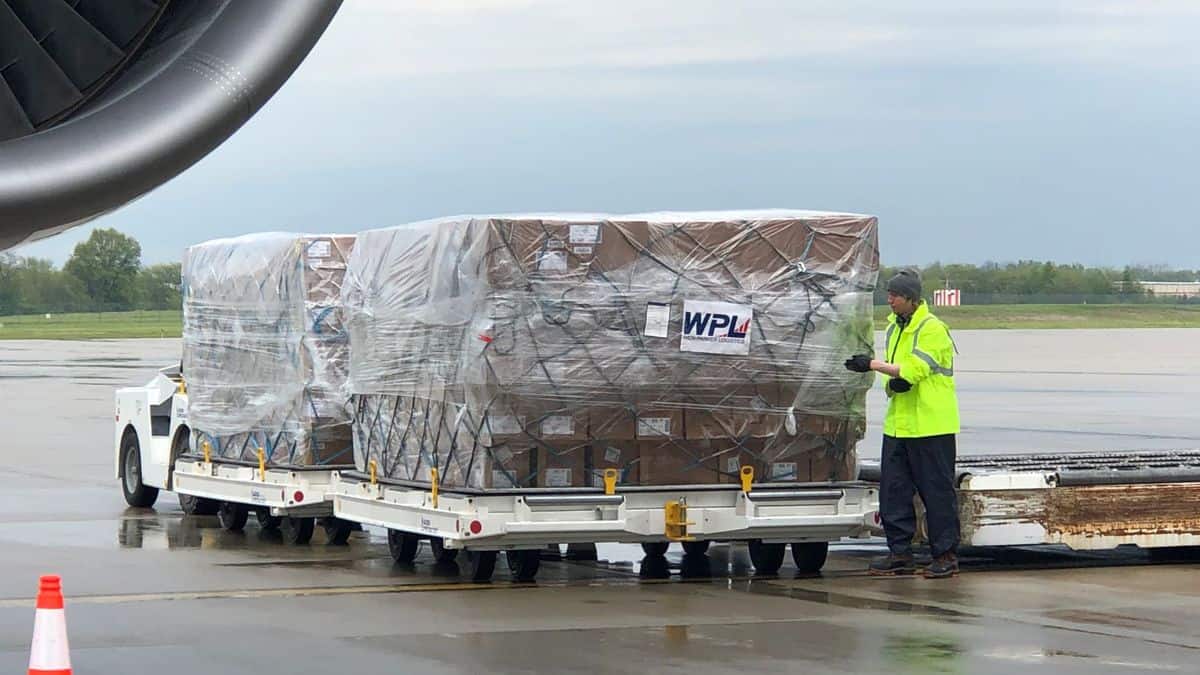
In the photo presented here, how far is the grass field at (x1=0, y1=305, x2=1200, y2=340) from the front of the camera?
91000 millimetres

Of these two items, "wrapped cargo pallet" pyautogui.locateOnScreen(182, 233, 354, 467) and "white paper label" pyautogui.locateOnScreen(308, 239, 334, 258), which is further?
"white paper label" pyautogui.locateOnScreen(308, 239, 334, 258)

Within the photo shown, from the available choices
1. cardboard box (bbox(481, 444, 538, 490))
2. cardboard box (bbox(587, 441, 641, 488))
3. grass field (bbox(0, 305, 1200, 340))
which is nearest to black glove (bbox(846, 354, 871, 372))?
cardboard box (bbox(587, 441, 641, 488))

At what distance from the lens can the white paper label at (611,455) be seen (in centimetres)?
1181

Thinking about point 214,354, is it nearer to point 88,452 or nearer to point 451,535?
point 451,535

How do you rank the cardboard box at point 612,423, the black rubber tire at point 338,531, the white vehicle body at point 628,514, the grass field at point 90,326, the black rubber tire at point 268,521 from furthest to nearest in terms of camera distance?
the grass field at point 90,326
the black rubber tire at point 268,521
the black rubber tire at point 338,531
the cardboard box at point 612,423
the white vehicle body at point 628,514

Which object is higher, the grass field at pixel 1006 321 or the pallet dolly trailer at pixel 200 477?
the grass field at pixel 1006 321

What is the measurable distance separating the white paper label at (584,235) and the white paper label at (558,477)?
1370mm

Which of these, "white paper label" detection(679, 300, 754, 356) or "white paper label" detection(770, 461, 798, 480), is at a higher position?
"white paper label" detection(679, 300, 754, 356)

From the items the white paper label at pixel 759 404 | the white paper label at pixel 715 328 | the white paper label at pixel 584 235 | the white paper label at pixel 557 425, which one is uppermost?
the white paper label at pixel 584 235

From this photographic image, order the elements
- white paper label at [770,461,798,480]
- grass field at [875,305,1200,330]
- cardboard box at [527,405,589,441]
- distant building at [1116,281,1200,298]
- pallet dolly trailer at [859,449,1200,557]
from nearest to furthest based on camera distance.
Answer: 1. cardboard box at [527,405,589,441]
2. white paper label at [770,461,798,480]
3. pallet dolly trailer at [859,449,1200,557]
4. grass field at [875,305,1200,330]
5. distant building at [1116,281,1200,298]

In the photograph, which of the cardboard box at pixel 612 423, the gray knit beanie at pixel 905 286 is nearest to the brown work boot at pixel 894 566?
the gray knit beanie at pixel 905 286

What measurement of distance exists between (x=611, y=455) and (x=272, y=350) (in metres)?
3.79

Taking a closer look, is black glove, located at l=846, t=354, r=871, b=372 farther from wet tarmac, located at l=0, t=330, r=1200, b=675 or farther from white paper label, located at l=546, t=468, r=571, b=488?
white paper label, located at l=546, t=468, r=571, b=488

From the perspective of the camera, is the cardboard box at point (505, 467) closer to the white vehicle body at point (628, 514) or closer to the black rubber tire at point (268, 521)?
the white vehicle body at point (628, 514)
